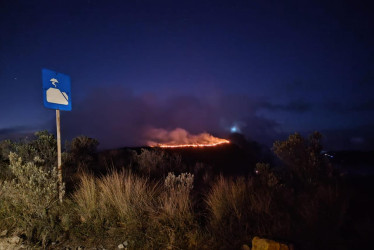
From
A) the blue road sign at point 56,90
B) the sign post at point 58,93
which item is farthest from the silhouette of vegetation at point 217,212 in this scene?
the blue road sign at point 56,90

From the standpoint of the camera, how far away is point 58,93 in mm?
5590

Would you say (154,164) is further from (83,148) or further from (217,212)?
(217,212)

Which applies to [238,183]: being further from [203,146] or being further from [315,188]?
[203,146]

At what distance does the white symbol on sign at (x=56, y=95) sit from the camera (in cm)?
538

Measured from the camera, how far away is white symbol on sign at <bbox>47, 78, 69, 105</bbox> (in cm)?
538

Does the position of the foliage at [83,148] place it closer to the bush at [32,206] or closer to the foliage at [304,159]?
the bush at [32,206]

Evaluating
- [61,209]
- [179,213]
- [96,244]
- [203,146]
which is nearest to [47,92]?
[61,209]

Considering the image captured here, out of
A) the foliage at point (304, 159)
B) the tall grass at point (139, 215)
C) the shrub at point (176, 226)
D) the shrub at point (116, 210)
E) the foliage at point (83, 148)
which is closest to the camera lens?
the shrub at point (176, 226)

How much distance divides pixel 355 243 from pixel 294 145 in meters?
2.55

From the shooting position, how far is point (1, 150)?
1259cm

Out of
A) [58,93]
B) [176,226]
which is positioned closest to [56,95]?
[58,93]

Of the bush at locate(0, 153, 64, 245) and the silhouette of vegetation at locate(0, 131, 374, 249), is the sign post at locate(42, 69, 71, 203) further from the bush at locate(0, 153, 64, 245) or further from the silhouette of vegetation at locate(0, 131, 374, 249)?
the silhouette of vegetation at locate(0, 131, 374, 249)

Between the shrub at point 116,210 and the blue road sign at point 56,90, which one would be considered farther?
the blue road sign at point 56,90

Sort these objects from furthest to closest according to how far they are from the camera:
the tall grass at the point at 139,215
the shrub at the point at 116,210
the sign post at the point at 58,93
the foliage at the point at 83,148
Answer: the foliage at the point at 83,148
the sign post at the point at 58,93
the shrub at the point at 116,210
the tall grass at the point at 139,215
